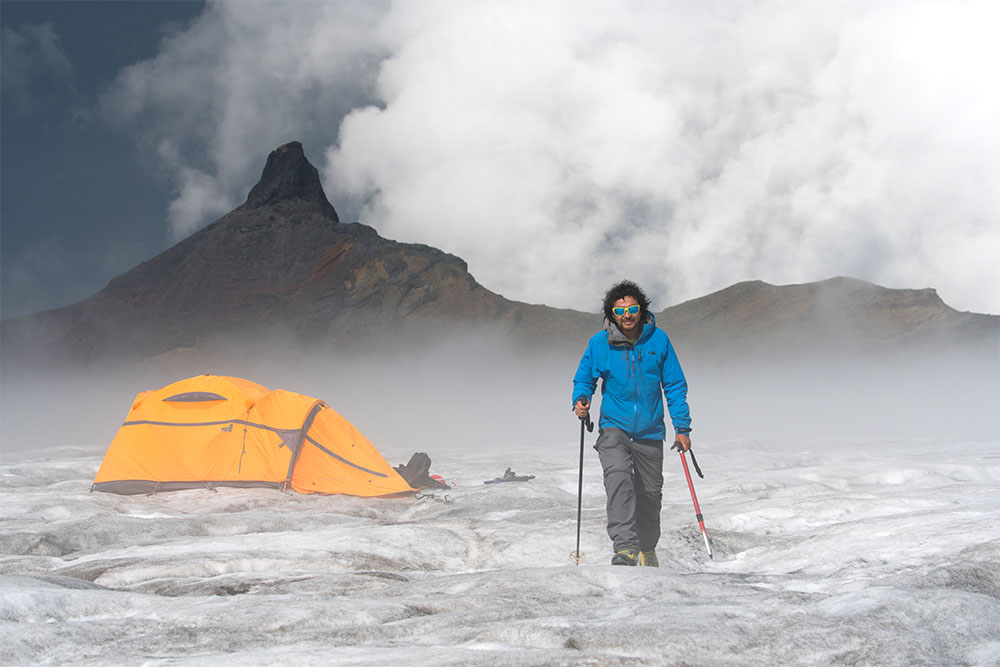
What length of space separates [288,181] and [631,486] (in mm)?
110613

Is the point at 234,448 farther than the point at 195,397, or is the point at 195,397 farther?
the point at 195,397

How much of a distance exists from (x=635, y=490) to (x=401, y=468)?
9188mm

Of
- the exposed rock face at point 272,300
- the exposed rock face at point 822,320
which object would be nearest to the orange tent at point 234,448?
the exposed rock face at point 272,300

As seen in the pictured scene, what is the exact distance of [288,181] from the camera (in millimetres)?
111438

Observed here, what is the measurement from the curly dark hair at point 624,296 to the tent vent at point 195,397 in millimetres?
9190

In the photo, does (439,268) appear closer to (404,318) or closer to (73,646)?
(404,318)

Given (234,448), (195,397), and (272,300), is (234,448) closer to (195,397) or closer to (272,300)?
(195,397)

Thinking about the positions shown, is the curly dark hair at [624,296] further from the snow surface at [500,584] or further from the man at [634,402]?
the snow surface at [500,584]

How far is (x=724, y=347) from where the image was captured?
278ft

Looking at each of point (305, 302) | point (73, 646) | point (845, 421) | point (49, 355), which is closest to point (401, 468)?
point (73, 646)

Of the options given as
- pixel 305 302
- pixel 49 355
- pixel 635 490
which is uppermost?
pixel 305 302

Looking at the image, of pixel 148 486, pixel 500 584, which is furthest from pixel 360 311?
pixel 500 584

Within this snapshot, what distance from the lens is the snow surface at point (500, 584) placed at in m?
4.06

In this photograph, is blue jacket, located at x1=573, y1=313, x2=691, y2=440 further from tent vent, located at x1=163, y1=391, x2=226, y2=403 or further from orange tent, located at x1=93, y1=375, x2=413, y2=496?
tent vent, located at x1=163, y1=391, x2=226, y2=403
